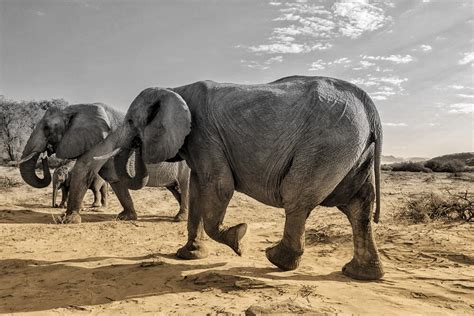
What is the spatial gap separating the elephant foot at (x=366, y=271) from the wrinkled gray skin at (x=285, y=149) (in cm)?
1

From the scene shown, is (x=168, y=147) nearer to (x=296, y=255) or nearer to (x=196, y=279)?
(x=196, y=279)

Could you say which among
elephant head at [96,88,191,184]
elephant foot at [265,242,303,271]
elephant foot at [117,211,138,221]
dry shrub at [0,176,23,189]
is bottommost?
elephant foot at [117,211,138,221]

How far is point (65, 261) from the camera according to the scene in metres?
4.79

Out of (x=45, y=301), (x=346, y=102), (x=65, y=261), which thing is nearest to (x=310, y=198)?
(x=346, y=102)

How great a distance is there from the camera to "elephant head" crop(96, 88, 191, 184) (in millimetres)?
Result: 4383

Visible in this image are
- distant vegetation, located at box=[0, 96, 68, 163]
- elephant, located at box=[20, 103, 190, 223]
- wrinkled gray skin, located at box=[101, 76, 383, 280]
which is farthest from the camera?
distant vegetation, located at box=[0, 96, 68, 163]

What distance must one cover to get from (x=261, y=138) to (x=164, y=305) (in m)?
1.95

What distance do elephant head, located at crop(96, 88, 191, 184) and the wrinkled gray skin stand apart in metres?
0.01

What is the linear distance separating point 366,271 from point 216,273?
5.49ft

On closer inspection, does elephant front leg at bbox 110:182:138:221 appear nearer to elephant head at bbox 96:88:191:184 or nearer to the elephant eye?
elephant head at bbox 96:88:191:184

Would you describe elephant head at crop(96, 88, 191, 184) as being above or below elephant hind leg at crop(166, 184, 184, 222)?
above

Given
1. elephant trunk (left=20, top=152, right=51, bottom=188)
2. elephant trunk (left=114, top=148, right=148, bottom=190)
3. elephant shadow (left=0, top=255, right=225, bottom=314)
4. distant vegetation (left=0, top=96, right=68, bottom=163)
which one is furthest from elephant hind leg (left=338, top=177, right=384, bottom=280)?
distant vegetation (left=0, top=96, right=68, bottom=163)

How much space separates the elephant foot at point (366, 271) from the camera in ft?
13.5

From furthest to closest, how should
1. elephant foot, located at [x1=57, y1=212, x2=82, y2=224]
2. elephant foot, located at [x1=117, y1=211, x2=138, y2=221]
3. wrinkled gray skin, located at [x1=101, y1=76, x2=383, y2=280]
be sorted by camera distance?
elephant foot, located at [x1=117, y1=211, x2=138, y2=221] → elephant foot, located at [x1=57, y1=212, x2=82, y2=224] → wrinkled gray skin, located at [x1=101, y1=76, x2=383, y2=280]
